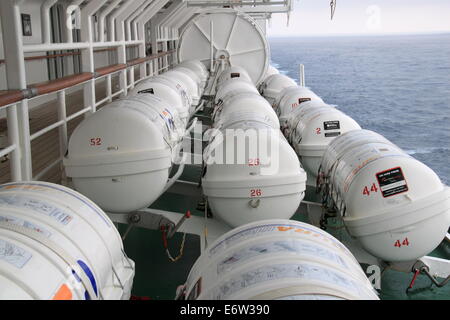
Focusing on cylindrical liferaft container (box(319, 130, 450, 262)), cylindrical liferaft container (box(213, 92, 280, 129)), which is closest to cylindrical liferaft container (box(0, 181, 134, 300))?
cylindrical liferaft container (box(319, 130, 450, 262))

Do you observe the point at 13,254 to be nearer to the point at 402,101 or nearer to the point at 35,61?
the point at 35,61

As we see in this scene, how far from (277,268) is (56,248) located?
0.93m

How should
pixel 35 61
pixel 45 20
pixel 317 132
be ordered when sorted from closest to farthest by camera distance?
pixel 45 20, pixel 317 132, pixel 35 61

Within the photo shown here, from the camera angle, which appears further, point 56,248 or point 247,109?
point 247,109

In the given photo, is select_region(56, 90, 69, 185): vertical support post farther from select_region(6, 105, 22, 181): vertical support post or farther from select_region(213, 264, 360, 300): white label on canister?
select_region(213, 264, 360, 300): white label on canister

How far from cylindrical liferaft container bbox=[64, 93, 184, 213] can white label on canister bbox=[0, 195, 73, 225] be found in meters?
1.62

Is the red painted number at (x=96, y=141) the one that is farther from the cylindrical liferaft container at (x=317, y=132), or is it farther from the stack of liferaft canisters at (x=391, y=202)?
the cylindrical liferaft container at (x=317, y=132)

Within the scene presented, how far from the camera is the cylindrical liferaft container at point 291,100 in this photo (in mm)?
8548

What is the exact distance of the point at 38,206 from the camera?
251 cm

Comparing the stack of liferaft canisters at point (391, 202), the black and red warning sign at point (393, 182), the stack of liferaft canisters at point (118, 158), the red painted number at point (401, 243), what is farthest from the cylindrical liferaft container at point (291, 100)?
the stack of liferaft canisters at point (118, 158)

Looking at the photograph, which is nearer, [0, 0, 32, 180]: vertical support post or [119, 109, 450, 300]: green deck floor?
[0, 0, 32, 180]: vertical support post

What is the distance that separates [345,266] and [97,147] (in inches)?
98.1

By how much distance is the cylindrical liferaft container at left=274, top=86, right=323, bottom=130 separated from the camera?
28.0 ft

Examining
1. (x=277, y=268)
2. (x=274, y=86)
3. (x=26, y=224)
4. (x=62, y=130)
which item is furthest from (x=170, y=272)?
(x=274, y=86)
